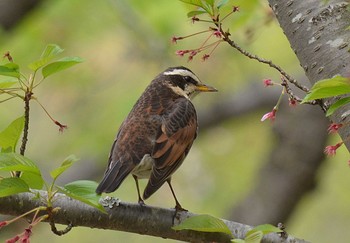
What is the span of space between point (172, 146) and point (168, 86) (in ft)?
3.99

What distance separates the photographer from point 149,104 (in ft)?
18.6

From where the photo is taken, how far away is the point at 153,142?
17.0 feet

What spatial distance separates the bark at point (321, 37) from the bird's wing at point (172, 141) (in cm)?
134

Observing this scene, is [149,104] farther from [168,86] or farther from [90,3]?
[90,3]

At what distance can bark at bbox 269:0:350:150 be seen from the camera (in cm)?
366

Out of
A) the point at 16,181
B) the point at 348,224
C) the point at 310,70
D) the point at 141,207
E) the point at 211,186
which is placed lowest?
the point at 348,224

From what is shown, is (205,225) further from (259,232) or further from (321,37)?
(321,37)

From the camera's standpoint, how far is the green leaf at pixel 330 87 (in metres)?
3.01

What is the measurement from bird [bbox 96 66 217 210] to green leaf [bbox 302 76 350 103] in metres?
1.75

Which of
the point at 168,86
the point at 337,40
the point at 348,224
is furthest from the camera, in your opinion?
the point at 348,224

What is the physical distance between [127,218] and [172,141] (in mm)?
1154

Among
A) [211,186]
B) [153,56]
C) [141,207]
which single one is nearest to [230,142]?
[211,186]

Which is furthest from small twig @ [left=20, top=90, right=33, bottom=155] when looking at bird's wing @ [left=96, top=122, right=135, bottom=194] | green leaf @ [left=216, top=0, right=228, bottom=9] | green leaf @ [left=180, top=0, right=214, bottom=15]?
green leaf @ [left=216, top=0, right=228, bottom=9]

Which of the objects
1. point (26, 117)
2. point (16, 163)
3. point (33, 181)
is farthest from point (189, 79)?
point (16, 163)
